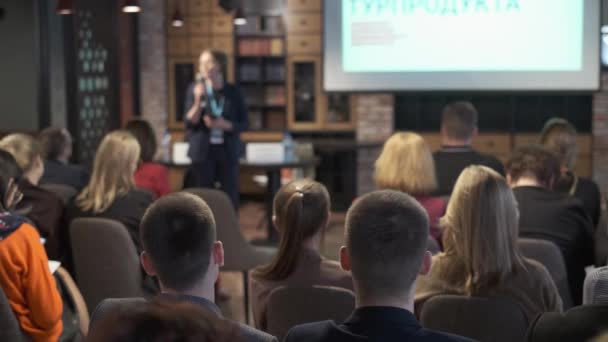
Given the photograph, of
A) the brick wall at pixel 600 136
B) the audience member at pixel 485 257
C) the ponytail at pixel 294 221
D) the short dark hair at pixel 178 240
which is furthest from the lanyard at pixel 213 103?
the brick wall at pixel 600 136

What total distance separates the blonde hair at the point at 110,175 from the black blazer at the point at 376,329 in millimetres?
2391

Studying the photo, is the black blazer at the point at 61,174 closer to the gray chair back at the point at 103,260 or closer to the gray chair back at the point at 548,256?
the gray chair back at the point at 103,260

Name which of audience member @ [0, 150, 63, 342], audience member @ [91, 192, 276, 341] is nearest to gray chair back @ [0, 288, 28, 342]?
audience member @ [0, 150, 63, 342]

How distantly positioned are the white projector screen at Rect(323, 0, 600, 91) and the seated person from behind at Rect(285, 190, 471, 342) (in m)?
5.29

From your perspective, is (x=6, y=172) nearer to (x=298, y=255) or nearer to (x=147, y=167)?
(x=298, y=255)

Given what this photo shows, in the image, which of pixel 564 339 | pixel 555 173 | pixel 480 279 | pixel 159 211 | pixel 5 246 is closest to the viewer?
pixel 564 339

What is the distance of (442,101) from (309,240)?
725 centimetres

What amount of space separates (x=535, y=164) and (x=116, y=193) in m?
1.83

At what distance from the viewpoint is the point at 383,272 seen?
187 cm

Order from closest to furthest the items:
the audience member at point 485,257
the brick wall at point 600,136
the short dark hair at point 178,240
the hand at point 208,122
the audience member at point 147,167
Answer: the short dark hair at point 178,240 < the audience member at point 485,257 < the audience member at point 147,167 < the hand at point 208,122 < the brick wall at point 600,136

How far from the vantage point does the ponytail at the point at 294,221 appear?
2938 mm

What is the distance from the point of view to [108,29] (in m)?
8.81

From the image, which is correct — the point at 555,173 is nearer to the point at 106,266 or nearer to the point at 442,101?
the point at 106,266

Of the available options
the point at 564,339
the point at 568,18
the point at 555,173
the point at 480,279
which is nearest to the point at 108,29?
the point at 568,18
